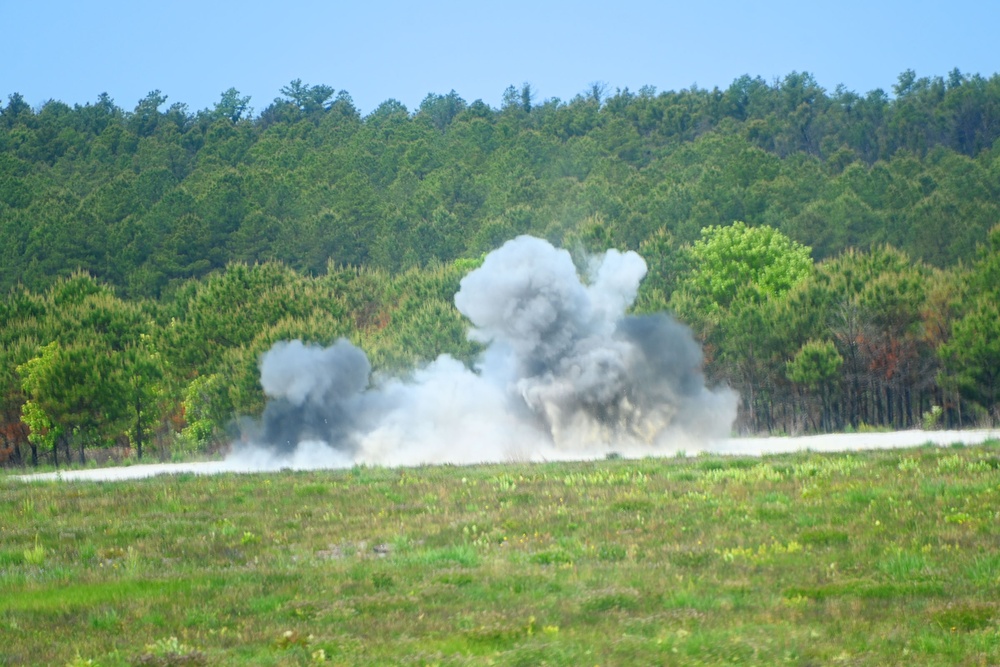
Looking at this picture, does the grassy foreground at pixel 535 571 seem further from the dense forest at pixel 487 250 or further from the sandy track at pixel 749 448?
the dense forest at pixel 487 250

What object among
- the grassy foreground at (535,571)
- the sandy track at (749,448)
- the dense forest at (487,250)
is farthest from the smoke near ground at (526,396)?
the grassy foreground at (535,571)

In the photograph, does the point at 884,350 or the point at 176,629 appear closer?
the point at 176,629

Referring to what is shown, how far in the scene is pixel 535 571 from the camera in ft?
82.6

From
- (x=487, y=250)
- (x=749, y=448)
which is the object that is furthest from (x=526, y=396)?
(x=487, y=250)

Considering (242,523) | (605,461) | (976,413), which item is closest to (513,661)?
(242,523)

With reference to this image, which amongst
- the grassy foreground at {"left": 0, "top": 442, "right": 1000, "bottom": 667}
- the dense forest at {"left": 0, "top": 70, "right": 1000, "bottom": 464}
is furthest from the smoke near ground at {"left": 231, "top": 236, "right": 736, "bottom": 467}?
the grassy foreground at {"left": 0, "top": 442, "right": 1000, "bottom": 667}

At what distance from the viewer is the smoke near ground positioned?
6525 cm

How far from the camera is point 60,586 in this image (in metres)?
25.9

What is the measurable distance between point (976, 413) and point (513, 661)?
215 ft

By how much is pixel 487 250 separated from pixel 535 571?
11695 centimetres

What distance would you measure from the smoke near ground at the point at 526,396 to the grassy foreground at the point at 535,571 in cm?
2185

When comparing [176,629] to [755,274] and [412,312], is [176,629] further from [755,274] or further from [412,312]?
[755,274]

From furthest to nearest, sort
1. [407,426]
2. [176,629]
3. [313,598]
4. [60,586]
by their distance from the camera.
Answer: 1. [407,426]
2. [60,586]
3. [313,598]
4. [176,629]

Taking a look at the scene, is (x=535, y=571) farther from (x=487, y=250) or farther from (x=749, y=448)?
(x=487, y=250)
